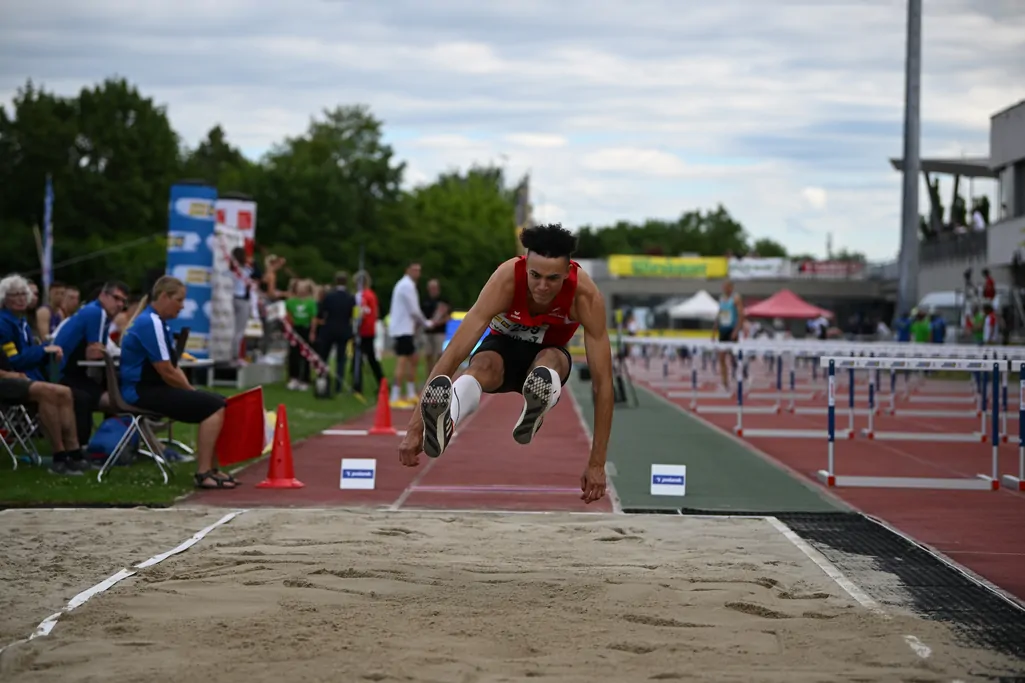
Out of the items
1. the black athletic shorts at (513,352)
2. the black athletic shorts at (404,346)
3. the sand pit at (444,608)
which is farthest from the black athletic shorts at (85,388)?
the black athletic shorts at (404,346)

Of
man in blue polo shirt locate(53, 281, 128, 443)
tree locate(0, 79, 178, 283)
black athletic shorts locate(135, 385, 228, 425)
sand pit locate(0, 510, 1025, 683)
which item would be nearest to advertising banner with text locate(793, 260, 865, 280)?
tree locate(0, 79, 178, 283)

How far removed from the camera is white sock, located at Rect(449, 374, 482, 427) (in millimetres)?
6884

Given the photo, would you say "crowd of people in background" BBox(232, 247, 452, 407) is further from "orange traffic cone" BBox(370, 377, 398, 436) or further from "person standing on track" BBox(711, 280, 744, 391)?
"person standing on track" BBox(711, 280, 744, 391)

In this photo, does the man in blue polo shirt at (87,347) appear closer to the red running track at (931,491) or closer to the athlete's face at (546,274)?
the athlete's face at (546,274)

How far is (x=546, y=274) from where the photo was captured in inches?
264

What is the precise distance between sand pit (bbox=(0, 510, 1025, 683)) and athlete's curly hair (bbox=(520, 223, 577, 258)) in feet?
5.22

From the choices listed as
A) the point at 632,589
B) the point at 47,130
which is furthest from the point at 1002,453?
the point at 47,130

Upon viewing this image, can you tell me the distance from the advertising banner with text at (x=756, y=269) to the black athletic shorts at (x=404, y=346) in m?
56.5

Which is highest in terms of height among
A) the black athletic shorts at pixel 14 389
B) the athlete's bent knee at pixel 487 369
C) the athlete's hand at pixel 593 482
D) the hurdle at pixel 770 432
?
the athlete's bent knee at pixel 487 369

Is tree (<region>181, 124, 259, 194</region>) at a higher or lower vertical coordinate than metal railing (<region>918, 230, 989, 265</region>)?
higher

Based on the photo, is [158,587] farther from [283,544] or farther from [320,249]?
[320,249]

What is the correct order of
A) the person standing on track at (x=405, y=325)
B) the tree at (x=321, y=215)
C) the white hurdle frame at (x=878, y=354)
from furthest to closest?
the tree at (x=321, y=215) → the person standing on track at (x=405, y=325) → the white hurdle frame at (x=878, y=354)

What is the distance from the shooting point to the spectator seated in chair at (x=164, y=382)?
10242 millimetres

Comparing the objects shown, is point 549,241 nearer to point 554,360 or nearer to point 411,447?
point 554,360
